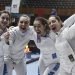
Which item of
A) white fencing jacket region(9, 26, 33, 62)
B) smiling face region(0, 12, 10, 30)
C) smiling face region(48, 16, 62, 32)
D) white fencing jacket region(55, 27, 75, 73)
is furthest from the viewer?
white fencing jacket region(9, 26, 33, 62)

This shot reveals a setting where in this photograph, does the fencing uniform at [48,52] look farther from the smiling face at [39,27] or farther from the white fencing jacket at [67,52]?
the white fencing jacket at [67,52]

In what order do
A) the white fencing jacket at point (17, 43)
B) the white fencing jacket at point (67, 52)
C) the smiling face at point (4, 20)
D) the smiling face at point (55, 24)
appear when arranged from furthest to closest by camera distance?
the white fencing jacket at point (17, 43), the smiling face at point (4, 20), the smiling face at point (55, 24), the white fencing jacket at point (67, 52)

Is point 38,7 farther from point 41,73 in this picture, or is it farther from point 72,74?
point 72,74

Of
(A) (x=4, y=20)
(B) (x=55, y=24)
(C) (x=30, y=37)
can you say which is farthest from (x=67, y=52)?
(C) (x=30, y=37)

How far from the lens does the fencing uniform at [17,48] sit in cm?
350

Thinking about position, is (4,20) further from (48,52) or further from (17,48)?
(48,52)

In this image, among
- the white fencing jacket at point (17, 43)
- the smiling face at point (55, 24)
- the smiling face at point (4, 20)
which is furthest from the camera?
the white fencing jacket at point (17, 43)

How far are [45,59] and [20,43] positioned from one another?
1.45 feet

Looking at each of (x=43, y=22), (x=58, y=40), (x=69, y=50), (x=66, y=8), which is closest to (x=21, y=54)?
(x=43, y=22)

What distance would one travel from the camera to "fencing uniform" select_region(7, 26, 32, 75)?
11.5 feet

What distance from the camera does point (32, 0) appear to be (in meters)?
11.1

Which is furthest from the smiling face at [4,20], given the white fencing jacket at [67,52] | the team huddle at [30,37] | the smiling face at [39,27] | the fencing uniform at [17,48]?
the white fencing jacket at [67,52]

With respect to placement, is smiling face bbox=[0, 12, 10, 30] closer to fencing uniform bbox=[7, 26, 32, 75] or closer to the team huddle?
the team huddle

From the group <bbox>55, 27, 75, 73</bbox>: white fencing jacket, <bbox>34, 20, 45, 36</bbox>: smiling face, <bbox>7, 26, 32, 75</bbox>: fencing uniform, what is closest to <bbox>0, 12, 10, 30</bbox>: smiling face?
<bbox>7, 26, 32, 75</bbox>: fencing uniform
